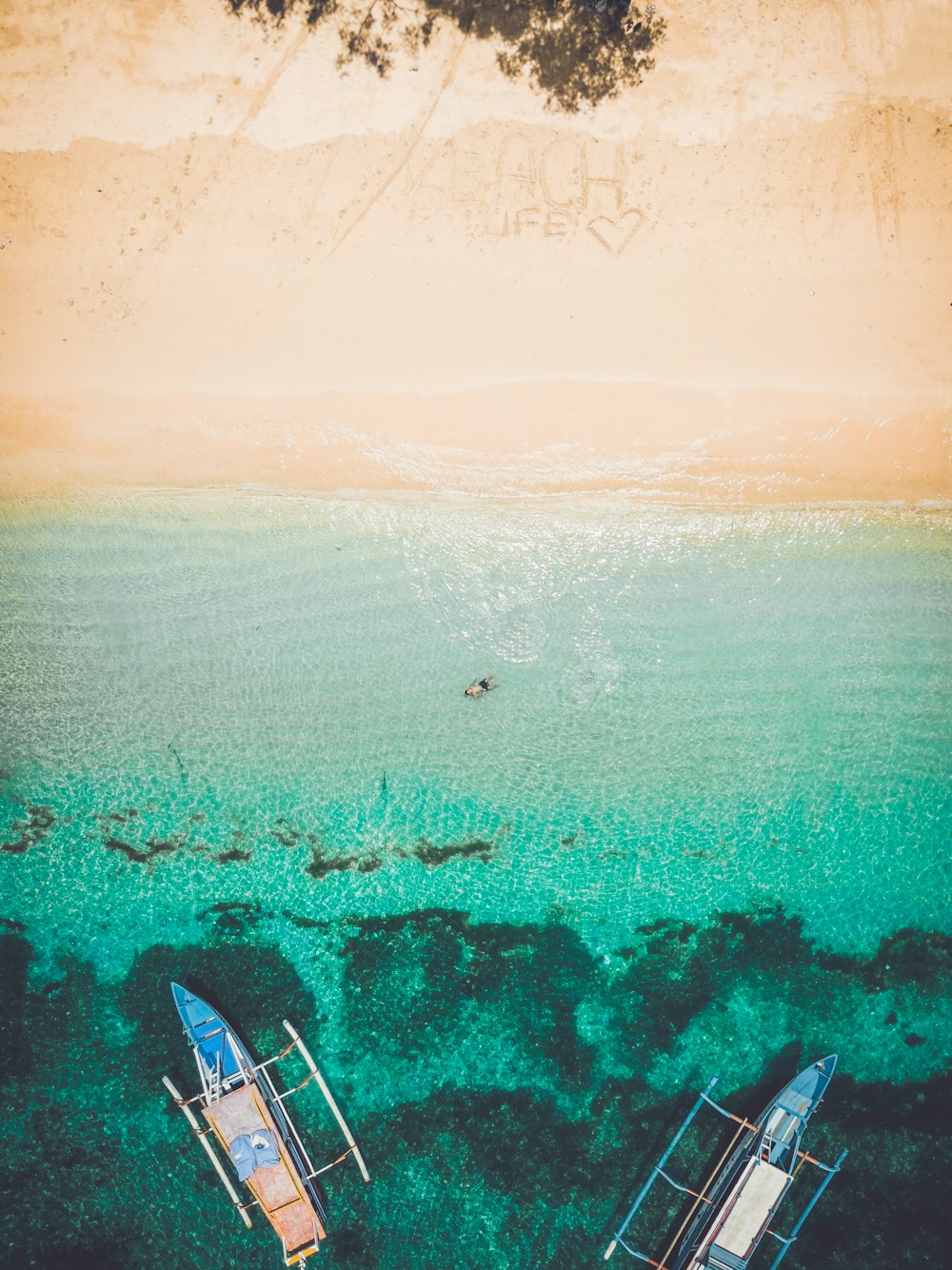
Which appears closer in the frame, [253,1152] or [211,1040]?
[253,1152]

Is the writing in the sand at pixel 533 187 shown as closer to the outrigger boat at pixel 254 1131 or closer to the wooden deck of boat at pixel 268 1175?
the outrigger boat at pixel 254 1131

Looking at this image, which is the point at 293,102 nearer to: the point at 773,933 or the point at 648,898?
the point at 648,898

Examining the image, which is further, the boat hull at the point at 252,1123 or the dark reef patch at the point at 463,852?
the dark reef patch at the point at 463,852

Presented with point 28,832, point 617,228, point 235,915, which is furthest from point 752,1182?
point 617,228

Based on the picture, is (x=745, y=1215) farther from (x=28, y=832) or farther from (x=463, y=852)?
(x=28, y=832)

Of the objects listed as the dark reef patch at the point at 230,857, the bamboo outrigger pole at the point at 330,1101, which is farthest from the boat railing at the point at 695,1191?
the dark reef patch at the point at 230,857

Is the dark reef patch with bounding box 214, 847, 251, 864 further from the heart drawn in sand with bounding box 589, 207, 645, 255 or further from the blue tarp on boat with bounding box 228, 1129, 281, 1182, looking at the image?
the heart drawn in sand with bounding box 589, 207, 645, 255
